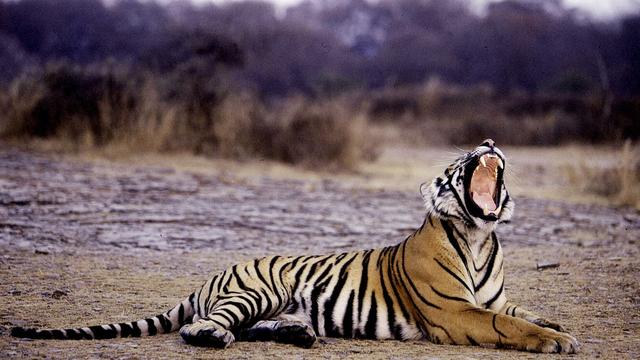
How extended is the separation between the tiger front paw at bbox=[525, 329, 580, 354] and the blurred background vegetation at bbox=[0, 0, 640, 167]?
34.0 ft

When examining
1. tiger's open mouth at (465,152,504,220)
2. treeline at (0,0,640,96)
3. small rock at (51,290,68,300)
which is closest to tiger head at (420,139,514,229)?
tiger's open mouth at (465,152,504,220)

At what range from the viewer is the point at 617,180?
12.8 metres

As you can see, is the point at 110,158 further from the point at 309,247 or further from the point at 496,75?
the point at 496,75

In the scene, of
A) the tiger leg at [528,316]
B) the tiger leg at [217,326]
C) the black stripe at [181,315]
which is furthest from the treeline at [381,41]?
the tiger leg at [528,316]

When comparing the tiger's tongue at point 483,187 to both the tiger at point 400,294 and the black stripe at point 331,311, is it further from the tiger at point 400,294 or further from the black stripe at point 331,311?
the black stripe at point 331,311

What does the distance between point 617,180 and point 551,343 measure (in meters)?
8.80

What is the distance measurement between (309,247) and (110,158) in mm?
6851

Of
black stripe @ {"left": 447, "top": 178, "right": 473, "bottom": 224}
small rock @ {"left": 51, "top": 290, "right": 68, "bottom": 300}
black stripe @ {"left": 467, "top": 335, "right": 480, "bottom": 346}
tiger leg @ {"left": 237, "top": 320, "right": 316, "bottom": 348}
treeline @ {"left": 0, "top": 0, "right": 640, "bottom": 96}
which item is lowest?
small rock @ {"left": 51, "top": 290, "right": 68, "bottom": 300}

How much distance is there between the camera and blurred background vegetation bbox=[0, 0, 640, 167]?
1598 cm

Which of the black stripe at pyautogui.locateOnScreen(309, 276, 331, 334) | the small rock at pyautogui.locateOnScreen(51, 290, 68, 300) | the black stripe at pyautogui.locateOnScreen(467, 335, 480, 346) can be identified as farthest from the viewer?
the small rock at pyautogui.locateOnScreen(51, 290, 68, 300)

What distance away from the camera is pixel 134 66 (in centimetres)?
1916

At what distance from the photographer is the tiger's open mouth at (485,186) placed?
16.8 feet

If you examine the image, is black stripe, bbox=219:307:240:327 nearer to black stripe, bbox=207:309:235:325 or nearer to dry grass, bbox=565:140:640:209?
black stripe, bbox=207:309:235:325

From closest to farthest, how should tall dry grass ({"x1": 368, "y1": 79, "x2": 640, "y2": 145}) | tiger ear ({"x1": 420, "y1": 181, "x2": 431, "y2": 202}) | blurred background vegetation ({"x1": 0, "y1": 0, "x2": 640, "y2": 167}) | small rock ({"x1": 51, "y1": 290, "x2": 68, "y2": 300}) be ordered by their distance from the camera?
tiger ear ({"x1": 420, "y1": 181, "x2": 431, "y2": 202}) → small rock ({"x1": 51, "y1": 290, "x2": 68, "y2": 300}) → blurred background vegetation ({"x1": 0, "y1": 0, "x2": 640, "y2": 167}) → tall dry grass ({"x1": 368, "y1": 79, "x2": 640, "y2": 145})
